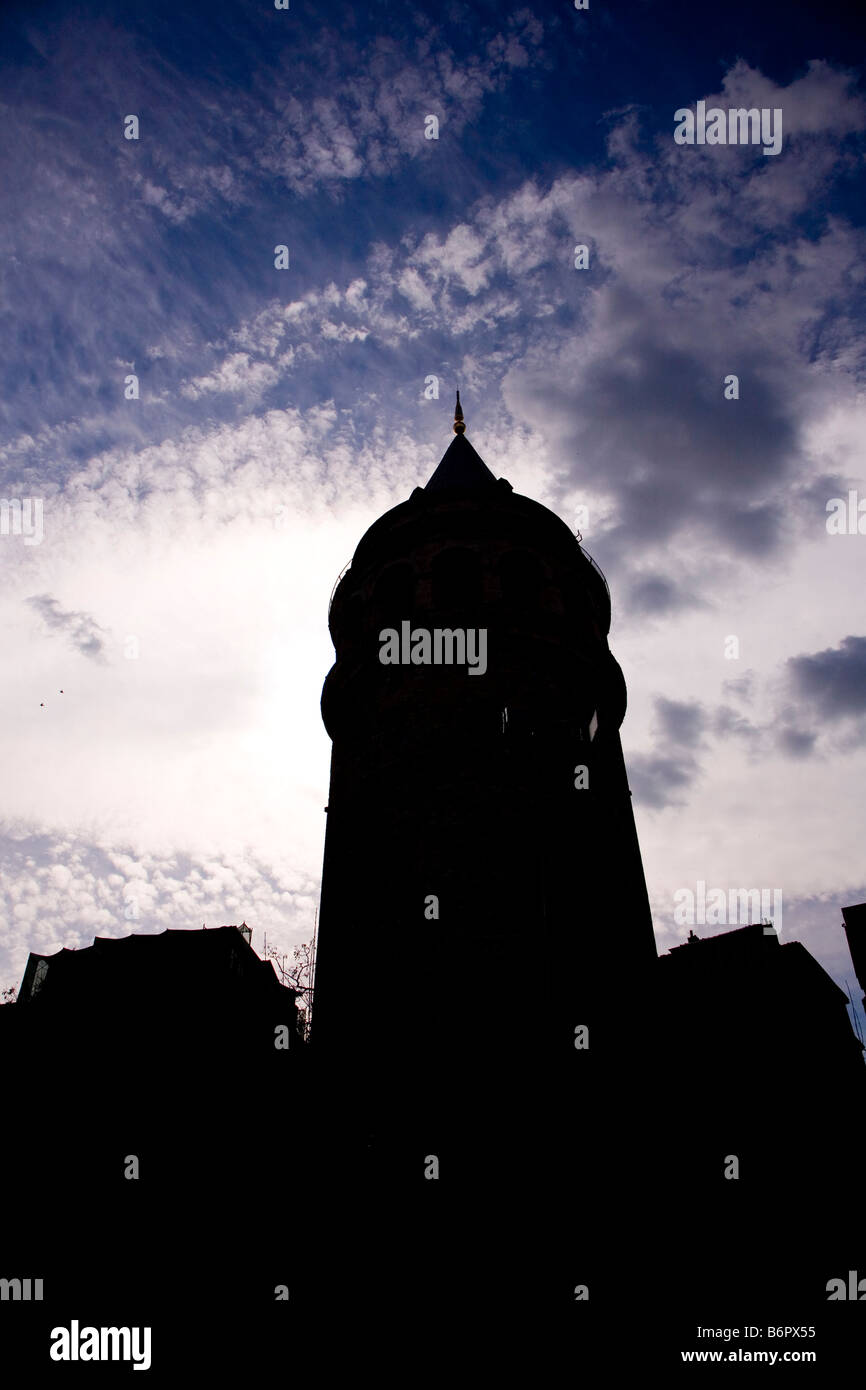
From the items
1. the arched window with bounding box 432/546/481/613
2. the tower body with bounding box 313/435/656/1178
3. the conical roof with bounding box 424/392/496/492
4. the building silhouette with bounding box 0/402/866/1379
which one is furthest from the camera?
the conical roof with bounding box 424/392/496/492

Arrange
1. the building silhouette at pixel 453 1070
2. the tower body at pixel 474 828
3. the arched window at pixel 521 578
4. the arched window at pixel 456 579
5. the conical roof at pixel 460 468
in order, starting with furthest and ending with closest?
the conical roof at pixel 460 468
the arched window at pixel 521 578
the arched window at pixel 456 579
the tower body at pixel 474 828
the building silhouette at pixel 453 1070

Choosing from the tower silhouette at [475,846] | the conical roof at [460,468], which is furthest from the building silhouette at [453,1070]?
the conical roof at [460,468]

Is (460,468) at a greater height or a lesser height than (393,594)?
greater

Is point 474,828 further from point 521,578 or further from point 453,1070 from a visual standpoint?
point 521,578

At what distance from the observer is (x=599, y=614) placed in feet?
57.9

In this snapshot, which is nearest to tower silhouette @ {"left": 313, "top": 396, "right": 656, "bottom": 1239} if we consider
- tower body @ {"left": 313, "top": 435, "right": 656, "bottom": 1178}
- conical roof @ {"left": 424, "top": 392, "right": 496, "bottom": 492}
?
tower body @ {"left": 313, "top": 435, "right": 656, "bottom": 1178}

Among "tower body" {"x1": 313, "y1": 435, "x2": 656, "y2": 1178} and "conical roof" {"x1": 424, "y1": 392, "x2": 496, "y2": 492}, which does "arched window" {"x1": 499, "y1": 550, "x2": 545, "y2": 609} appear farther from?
"conical roof" {"x1": 424, "y1": 392, "x2": 496, "y2": 492}

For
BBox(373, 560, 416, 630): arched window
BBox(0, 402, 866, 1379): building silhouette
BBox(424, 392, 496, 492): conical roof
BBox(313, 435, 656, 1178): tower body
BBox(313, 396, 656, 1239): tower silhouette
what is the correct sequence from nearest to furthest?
BBox(0, 402, 866, 1379): building silhouette, BBox(313, 396, 656, 1239): tower silhouette, BBox(313, 435, 656, 1178): tower body, BBox(373, 560, 416, 630): arched window, BBox(424, 392, 496, 492): conical roof

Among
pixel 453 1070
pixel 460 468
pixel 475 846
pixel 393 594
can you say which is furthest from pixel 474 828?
pixel 460 468

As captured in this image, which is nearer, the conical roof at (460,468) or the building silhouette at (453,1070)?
the building silhouette at (453,1070)

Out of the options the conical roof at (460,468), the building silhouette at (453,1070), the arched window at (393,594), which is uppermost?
the conical roof at (460,468)

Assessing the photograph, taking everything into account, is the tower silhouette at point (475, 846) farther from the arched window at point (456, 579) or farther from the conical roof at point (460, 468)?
the conical roof at point (460, 468)
